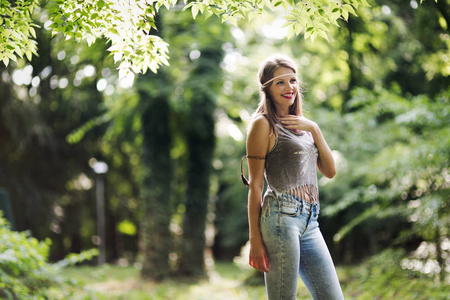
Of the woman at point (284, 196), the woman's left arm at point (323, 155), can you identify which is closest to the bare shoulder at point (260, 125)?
the woman at point (284, 196)

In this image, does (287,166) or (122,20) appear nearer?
(287,166)

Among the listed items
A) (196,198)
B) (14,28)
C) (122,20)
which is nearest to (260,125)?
(122,20)

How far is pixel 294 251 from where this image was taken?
226 centimetres

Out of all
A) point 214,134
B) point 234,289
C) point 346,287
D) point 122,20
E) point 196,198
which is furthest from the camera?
point 196,198

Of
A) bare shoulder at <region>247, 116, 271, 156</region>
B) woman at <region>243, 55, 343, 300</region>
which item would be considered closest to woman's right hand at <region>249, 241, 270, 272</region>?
woman at <region>243, 55, 343, 300</region>

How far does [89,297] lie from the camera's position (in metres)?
6.21

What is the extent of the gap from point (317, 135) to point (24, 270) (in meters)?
3.54

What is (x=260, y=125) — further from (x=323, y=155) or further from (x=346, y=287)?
(x=346, y=287)

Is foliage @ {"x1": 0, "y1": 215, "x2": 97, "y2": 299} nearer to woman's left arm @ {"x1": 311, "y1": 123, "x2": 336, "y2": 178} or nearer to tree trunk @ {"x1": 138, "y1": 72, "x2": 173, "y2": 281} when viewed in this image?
woman's left arm @ {"x1": 311, "y1": 123, "x2": 336, "y2": 178}

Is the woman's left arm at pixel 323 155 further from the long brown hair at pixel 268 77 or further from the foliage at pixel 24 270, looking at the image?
the foliage at pixel 24 270

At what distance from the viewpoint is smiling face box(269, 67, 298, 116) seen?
244cm

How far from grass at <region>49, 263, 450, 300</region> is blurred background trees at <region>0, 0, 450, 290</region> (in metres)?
0.41

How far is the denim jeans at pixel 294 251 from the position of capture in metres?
2.27

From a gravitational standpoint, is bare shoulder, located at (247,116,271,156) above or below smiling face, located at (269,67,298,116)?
below
